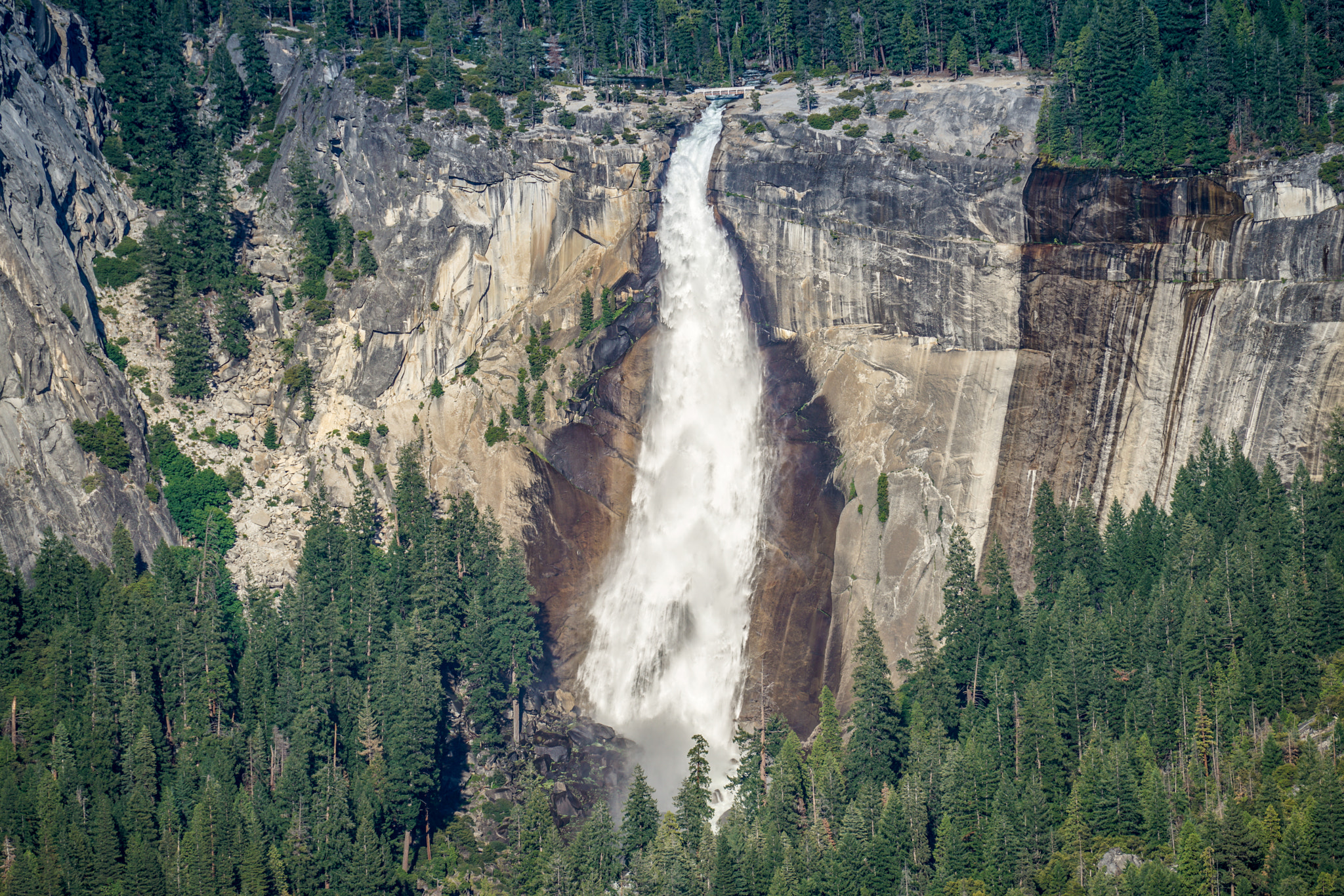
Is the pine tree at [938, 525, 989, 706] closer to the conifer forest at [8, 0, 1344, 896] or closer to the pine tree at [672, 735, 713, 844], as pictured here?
the conifer forest at [8, 0, 1344, 896]

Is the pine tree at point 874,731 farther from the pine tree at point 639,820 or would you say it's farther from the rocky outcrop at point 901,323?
the pine tree at point 639,820

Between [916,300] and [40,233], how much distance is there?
56.1 m

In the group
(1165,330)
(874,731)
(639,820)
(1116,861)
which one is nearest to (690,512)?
(874,731)

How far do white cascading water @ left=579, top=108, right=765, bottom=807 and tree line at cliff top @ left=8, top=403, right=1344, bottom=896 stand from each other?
607 centimetres

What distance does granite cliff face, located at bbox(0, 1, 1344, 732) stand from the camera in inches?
4208

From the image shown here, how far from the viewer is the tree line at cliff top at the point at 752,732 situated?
3516 inches

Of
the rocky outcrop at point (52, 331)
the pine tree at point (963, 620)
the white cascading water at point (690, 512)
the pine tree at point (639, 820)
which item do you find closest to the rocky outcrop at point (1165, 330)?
the pine tree at point (963, 620)

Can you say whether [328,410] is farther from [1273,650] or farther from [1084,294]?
[1273,650]

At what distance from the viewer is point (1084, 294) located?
357 ft

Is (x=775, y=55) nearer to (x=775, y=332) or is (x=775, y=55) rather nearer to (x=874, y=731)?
(x=775, y=332)

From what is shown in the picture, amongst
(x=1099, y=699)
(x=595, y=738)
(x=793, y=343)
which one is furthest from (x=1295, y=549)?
(x=595, y=738)

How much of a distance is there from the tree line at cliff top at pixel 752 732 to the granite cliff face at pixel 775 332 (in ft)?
12.2

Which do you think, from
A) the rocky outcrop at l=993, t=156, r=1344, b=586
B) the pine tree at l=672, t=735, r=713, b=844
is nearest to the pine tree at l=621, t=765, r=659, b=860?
the pine tree at l=672, t=735, r=713, b=844

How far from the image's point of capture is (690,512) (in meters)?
121
